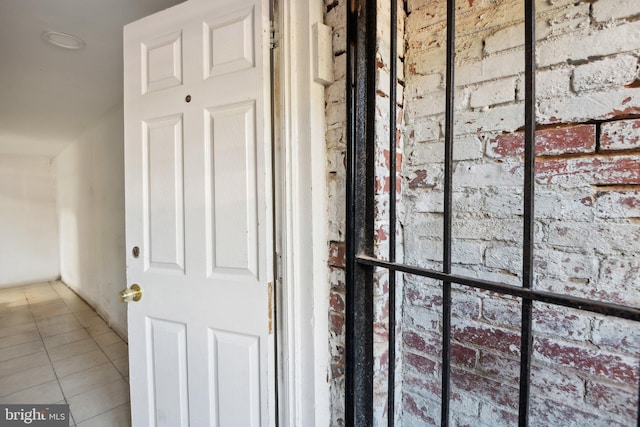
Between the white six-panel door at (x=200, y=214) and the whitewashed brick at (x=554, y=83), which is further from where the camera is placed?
the white six-panel door at (x=200, y=214)

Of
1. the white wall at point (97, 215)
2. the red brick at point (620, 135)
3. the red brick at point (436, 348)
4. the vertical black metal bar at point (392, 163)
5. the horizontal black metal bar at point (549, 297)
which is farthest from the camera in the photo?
the white wall at point (97, 215)

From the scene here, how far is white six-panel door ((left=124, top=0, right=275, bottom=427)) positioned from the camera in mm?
1113

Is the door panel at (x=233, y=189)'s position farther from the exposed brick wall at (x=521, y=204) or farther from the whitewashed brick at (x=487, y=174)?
the whitewashed brick at (x=487, y=174)

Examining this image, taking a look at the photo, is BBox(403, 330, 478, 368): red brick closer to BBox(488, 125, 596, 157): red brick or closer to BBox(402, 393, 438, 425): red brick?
BBox(402, 393, 438, 425): red brick

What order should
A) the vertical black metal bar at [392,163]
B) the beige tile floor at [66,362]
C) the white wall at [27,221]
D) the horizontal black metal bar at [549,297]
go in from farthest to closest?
the white wall at [27,221], the beige tile floor at [66,362], the vertical black metal bar at [392,163], the horizontal black metal bar at [549,297]

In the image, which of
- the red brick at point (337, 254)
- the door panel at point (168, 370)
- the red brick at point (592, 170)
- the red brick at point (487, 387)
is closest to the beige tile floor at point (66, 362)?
the door panel at point (168, 370)

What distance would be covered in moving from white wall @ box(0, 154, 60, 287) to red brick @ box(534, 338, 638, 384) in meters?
7.46

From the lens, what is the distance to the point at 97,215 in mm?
3664

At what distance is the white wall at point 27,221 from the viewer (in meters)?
5.24

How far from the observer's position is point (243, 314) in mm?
1145

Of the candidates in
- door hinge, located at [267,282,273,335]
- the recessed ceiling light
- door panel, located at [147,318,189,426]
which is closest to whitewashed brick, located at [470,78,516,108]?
door hinge, located at [267,282,273,335]

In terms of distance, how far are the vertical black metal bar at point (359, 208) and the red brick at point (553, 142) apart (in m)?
0.38

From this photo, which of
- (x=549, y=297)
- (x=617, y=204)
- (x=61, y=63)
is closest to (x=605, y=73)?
(x=617, y=204)

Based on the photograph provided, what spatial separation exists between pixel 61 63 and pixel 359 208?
2.62 meters
